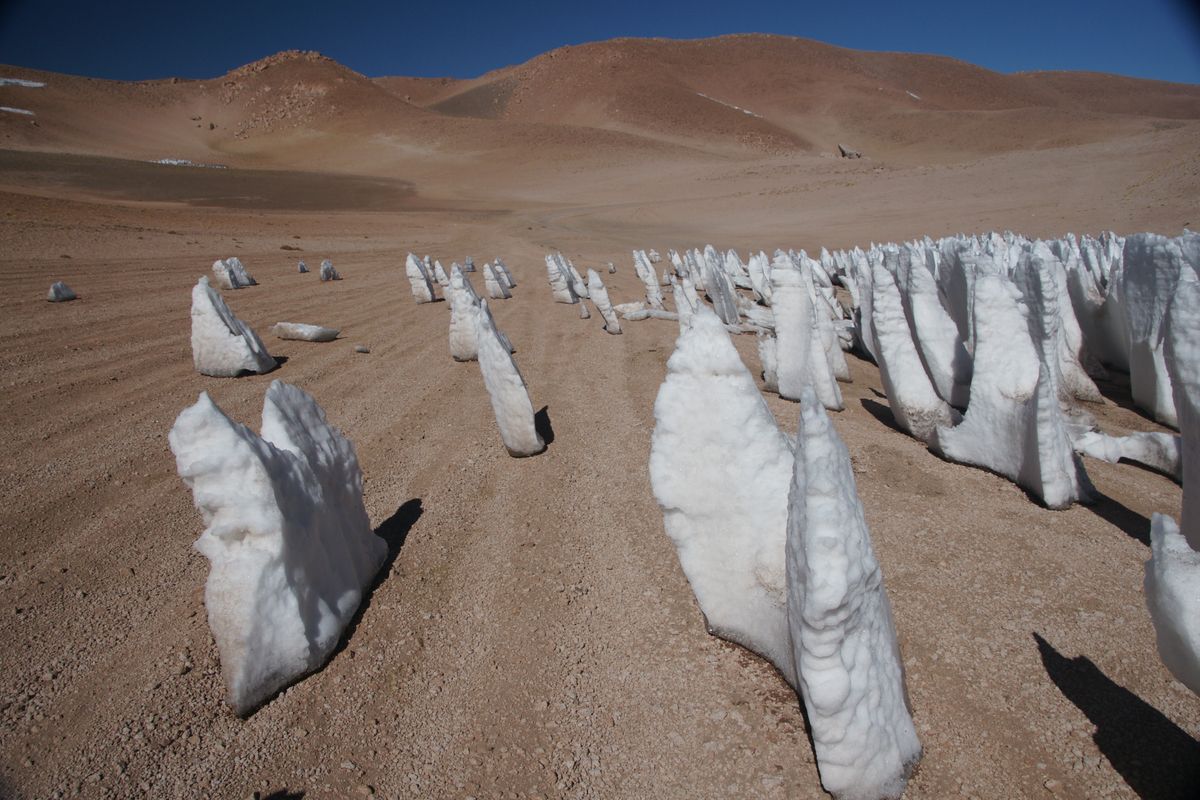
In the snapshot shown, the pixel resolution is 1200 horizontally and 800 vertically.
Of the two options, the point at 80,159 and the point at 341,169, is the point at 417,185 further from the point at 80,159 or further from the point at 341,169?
the point at 80,159

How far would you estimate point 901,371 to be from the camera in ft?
14.7

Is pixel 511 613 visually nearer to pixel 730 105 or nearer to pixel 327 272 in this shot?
pixel 327 272

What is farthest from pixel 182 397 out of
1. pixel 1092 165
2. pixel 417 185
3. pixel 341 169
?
pixel 341 169

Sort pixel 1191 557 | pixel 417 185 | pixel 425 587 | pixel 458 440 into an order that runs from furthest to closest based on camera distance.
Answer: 1. pixel 417 185
2. pixel 458 440
3. pixel 425 587
4. pixel 1191 557

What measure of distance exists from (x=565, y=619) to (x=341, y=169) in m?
52.3

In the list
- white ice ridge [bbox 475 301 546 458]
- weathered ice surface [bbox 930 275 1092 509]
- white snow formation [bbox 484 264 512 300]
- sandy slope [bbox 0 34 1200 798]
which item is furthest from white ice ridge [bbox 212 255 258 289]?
weathered ice surface [bbox 930 275 1092 509]

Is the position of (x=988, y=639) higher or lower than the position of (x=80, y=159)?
lower

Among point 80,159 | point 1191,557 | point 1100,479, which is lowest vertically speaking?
point 1100,479

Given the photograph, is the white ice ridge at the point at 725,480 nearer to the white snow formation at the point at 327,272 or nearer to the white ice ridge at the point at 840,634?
the white ice ridge at the point at 840,634

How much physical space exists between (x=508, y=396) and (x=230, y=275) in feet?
26.7

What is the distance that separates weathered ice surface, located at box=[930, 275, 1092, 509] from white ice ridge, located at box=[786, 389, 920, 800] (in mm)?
2210

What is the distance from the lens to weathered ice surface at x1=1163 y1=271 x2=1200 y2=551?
8.93 ft

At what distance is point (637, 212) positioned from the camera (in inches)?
1096

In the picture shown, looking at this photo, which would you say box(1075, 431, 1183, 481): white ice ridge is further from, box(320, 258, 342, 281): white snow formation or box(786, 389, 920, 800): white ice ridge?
box(320, 258, 342, 281): white snow formation
